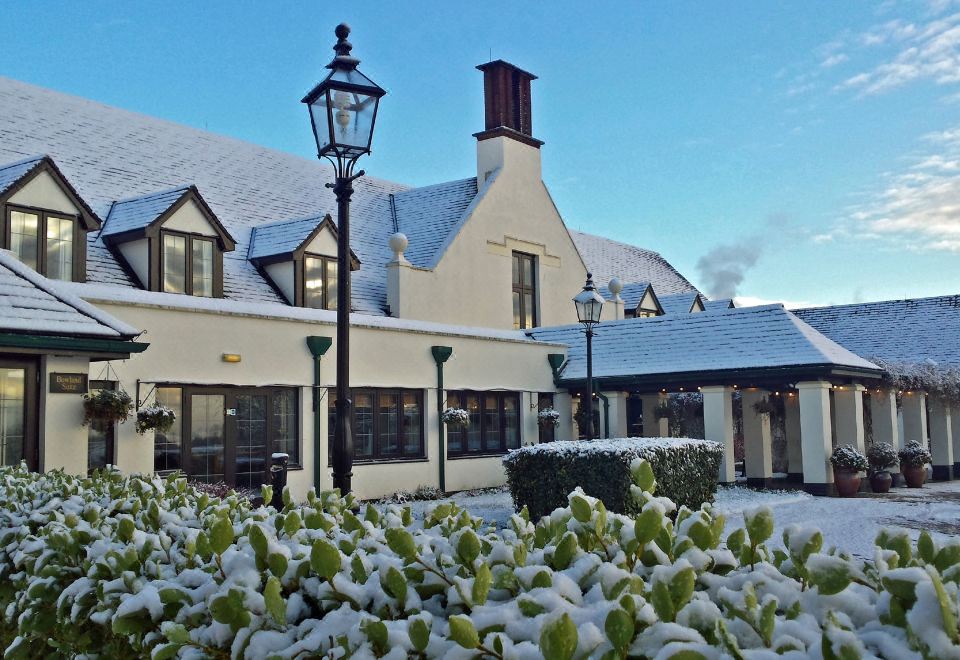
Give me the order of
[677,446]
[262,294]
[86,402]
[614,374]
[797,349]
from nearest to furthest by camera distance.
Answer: [86,402], [677,446], [262,294], [797,349], [614,374]

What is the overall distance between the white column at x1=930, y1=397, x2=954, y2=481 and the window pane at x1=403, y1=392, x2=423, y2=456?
15377 millimetres

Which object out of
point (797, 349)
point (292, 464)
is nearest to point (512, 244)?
point (797, 349)

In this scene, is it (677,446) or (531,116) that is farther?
(531,116)

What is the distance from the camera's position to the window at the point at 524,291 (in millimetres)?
25547

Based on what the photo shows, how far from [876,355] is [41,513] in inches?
1091

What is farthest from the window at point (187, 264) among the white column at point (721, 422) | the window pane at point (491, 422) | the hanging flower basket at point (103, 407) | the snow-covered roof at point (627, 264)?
the snow-covered roof at point (627, 264)

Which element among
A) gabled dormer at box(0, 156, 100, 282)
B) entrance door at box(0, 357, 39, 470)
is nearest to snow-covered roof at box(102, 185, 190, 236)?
gabled dormer at box(0, 156, 100, 282)

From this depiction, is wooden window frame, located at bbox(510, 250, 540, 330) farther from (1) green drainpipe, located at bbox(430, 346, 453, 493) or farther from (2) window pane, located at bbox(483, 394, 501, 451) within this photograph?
(1) green drainpipe, located at bbox(430, 346, 453, 493)

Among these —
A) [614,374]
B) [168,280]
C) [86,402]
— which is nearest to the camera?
[86,402]

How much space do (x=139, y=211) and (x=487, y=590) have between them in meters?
16.3

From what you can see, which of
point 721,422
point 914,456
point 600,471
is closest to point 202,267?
point 600,471

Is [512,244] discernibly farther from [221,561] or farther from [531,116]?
[221,561]

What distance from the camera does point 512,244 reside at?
2541 cm

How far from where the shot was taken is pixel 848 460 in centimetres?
1891
